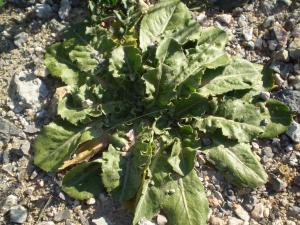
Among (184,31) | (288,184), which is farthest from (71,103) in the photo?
(288,184)

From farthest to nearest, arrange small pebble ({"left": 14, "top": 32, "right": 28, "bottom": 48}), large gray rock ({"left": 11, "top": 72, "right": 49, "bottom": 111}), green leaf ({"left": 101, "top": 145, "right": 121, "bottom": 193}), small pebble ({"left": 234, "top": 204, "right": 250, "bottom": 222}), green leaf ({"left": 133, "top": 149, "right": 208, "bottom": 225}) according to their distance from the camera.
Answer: small pebble ({"left": 14, "top": 32, "right": 28, "bottom": 48})
large gray rock ({"left": 11, "top": 72, "right": 49, "bottom": 111})
small pebble ({"left": 234, "top": 204, "right": 250, "bottom": 222})
green leaf ({"left": 101, "top": 145, "right": 121, "bottom": 193})
green leaf ({"left": 133, "top": 149, "right": 208, "bottom": 225})

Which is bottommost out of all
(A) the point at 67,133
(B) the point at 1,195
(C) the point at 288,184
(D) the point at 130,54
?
(C) the point at 288,184

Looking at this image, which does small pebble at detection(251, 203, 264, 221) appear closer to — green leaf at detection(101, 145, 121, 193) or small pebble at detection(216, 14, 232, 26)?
green leaf at detection(101, 145, 121, 193)

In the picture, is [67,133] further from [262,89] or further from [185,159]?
[262,89]

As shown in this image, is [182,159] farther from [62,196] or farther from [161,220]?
[62,196]

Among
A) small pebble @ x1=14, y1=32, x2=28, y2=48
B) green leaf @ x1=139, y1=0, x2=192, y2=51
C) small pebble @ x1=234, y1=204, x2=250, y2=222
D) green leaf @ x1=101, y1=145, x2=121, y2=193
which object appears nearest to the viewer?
green leaf @ x1=101, y1=145, x2=121, y2=193

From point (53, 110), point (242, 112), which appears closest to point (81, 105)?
point (53, 110)

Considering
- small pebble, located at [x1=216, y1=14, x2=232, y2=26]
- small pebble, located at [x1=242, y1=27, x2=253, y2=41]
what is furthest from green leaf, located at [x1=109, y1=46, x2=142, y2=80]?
small pebble, located at [x1=242, y1=27, x2=253, y2=41]
